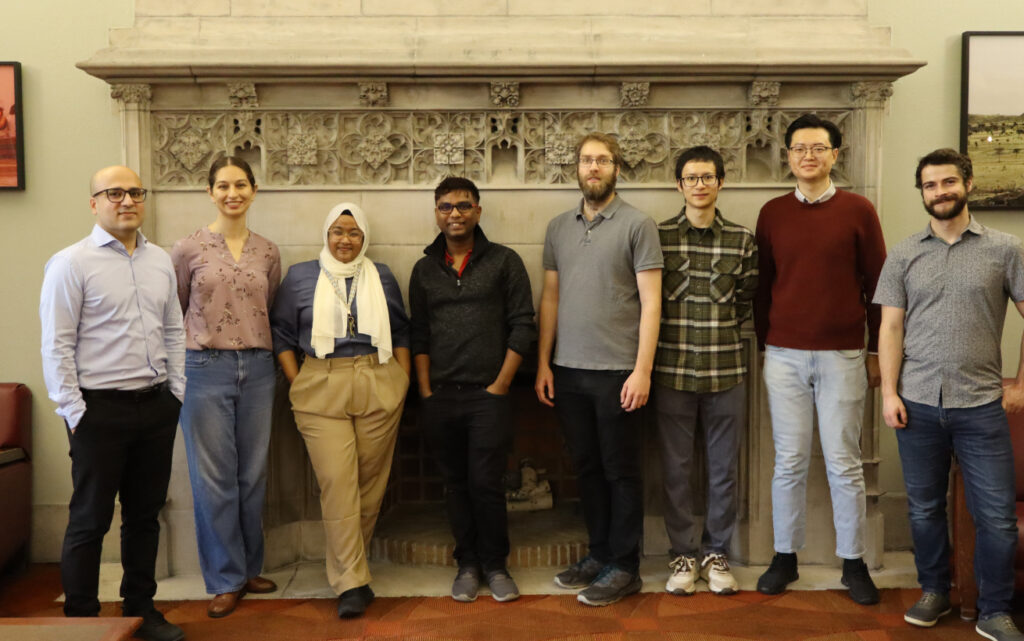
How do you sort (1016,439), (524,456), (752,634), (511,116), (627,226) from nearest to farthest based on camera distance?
1. (752,634)
2. (627,226)
3. (1016,439)
4. (511,116)
5. (524,456)

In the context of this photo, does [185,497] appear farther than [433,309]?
Yes

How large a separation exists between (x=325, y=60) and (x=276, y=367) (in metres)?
1.40

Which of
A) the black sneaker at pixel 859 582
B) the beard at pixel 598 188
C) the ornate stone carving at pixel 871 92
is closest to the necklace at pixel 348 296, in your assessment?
the beard at pixel 598 188

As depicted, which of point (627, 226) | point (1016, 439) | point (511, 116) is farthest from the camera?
point (511, 116)

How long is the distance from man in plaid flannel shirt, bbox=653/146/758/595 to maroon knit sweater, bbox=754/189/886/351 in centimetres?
16

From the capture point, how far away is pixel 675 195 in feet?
12.5

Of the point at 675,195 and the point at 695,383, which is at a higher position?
the point at 675,195

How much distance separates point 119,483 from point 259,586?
0.89 m

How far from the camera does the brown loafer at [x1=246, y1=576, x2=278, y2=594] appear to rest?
11.7 feet

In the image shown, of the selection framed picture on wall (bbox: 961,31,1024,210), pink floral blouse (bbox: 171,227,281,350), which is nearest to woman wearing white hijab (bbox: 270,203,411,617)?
pink floral blouse (bbox: 171,227,281,350)

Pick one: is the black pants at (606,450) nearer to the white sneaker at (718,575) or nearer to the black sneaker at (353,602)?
the white sneaker at (718,575)

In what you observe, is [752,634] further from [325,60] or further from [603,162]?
[325,60]

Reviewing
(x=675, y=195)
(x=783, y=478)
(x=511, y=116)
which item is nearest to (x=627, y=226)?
(x=675, y=195)

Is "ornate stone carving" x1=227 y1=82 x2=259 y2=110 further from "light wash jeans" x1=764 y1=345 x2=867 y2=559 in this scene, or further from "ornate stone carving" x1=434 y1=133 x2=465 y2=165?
"light wash jeans" x1=764 y1=345 x2=867 y2=559
